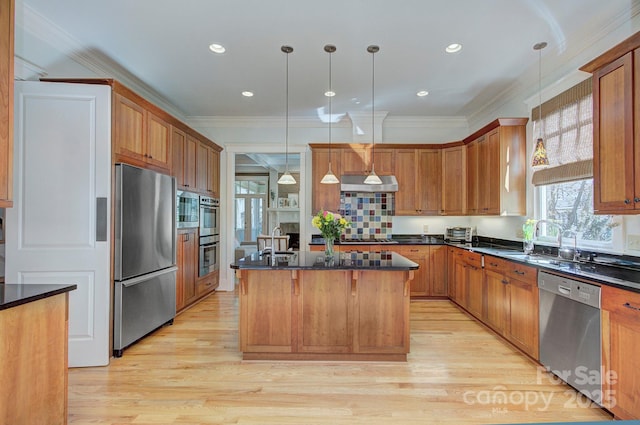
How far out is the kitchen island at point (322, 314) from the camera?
109 inches

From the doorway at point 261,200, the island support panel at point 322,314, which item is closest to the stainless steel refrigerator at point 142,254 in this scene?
the island support panel at point 322,314

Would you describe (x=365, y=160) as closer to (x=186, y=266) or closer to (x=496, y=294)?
(x=496, y=294)

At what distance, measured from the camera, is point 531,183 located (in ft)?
12.3

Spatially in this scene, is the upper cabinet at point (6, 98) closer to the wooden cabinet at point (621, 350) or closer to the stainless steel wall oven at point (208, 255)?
the stainless steel wall oven at point (208, 255)

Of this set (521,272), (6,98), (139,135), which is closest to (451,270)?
(521,272)

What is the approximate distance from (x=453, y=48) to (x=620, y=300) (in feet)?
8.47

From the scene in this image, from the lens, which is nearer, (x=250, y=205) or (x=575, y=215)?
(x=575, y=215)

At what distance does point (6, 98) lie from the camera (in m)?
1.57

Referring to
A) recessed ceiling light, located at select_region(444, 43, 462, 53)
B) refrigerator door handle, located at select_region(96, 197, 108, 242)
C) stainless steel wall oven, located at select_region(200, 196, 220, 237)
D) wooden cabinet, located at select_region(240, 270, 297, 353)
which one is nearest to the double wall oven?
stainless steel wall oven, located at select_region(200, 196, 220, 237)

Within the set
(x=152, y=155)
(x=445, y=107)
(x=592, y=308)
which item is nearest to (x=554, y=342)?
(x=592, y=308)

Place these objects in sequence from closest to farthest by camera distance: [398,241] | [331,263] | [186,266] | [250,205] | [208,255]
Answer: [331,263] → [186,266] → [208,255] → [398,241] → [250,205]

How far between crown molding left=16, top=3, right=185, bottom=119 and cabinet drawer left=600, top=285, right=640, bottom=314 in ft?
15.8

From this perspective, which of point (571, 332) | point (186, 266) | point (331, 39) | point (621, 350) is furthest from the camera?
point (186, 266)

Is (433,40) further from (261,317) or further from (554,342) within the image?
(261,317)
